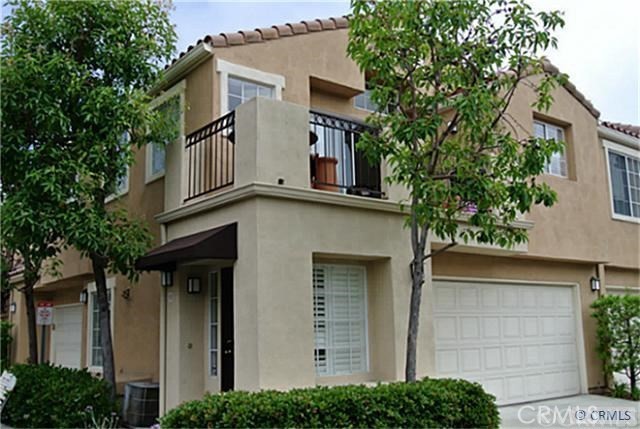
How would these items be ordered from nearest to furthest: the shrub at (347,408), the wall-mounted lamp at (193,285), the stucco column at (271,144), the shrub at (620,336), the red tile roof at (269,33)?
1. the shrub at (347,408)
2. the stucco column at (271,144)
3. the wall-mounted lamp at (193,285)
4. the red tile roof at (269,33)
5. the shrub at (620,336)

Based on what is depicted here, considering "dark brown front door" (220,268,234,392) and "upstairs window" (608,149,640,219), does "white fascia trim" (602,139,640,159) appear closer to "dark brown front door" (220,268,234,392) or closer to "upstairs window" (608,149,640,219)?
"upstairs window" (608,149,640,219)

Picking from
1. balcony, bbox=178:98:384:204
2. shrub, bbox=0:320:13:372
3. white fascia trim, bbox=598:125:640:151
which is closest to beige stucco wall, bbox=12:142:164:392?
balcony, bbox=178:98:384:204

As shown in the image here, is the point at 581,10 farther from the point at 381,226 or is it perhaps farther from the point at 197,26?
the point at 197,26

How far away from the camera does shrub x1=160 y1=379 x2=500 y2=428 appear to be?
22.8ft

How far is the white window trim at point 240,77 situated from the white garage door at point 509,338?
4881 millimetres

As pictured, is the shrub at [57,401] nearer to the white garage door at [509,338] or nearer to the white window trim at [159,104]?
the white window trim at [159,104]

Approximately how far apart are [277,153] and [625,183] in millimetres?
11634

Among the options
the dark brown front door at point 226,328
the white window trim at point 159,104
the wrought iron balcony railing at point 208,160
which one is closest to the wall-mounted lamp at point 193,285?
the dark brown front door at point 226,328

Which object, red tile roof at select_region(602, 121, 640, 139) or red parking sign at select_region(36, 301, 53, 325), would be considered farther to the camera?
red tile roof at select_region(602, 121, 640, 139)

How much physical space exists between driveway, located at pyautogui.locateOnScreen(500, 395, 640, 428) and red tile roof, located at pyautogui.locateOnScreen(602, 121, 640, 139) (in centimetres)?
694

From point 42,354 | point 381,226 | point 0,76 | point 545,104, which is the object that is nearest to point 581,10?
point 545,104

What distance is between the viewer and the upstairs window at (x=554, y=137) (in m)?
14.4

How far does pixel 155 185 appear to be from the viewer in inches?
457

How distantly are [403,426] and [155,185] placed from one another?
21.5ft
